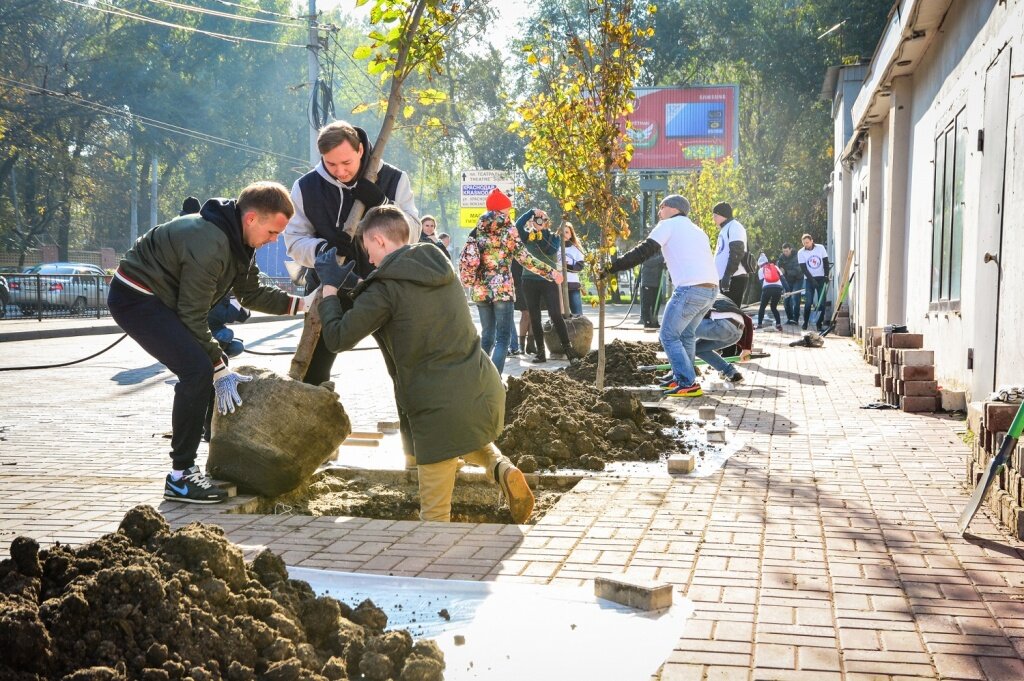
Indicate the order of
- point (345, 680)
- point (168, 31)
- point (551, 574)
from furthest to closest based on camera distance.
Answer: point (168, 31) < point (551, 574) < point (345, 680)

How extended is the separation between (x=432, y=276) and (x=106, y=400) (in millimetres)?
7077

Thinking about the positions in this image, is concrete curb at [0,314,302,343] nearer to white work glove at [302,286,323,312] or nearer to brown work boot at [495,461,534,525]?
white work glove at [302,286,323,312]

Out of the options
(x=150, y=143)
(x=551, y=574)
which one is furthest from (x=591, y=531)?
(x=150, y=143)

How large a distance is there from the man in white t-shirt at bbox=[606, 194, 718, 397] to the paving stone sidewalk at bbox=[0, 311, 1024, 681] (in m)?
1.74

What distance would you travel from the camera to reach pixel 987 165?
8.78 meters

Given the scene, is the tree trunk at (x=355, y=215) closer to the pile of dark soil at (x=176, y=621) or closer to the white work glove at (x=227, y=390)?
the white work glove at (x=227, y=390)

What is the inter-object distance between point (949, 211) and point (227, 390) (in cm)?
793

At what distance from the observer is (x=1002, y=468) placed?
5262 mm

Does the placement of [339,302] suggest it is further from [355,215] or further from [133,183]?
[133,183]

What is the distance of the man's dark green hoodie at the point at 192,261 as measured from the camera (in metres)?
5.80

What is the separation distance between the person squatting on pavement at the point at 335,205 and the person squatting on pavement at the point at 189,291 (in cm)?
56

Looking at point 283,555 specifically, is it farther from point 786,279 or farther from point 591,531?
point 786,279

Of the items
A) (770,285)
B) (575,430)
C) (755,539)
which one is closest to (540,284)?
(575,430)

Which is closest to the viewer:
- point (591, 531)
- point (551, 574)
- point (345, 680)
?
point (345, 680)
